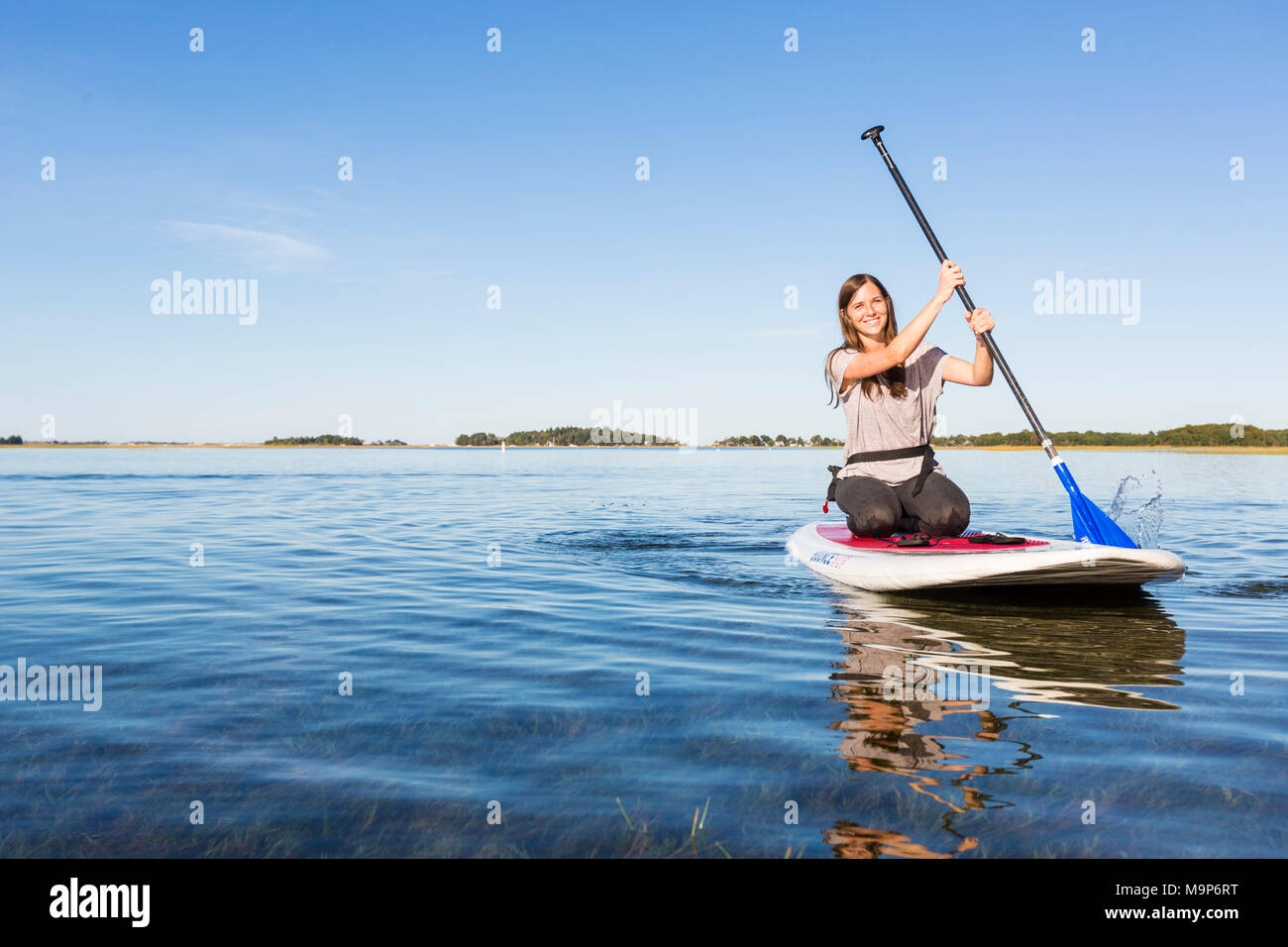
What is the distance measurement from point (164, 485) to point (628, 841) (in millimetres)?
28572

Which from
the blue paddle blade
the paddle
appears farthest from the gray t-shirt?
the blue paddle blade

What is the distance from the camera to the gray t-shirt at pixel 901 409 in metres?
7.41

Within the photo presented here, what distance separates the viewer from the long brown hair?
725cm

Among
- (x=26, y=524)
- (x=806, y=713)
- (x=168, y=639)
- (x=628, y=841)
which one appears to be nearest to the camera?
(x=628, y=841)

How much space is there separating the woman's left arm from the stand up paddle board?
137 cm

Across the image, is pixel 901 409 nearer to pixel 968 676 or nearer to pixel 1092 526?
pixel 1092 526

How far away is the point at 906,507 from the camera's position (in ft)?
25.1

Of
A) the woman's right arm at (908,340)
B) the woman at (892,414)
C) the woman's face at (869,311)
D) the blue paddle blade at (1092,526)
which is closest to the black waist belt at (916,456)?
the woman at (892,414)

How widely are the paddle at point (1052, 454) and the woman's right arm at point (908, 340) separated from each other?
603 mm

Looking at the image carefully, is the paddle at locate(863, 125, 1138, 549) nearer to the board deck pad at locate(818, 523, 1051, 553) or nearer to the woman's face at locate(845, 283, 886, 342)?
the board deck pad at locate(818, 523, 1051, 553)
